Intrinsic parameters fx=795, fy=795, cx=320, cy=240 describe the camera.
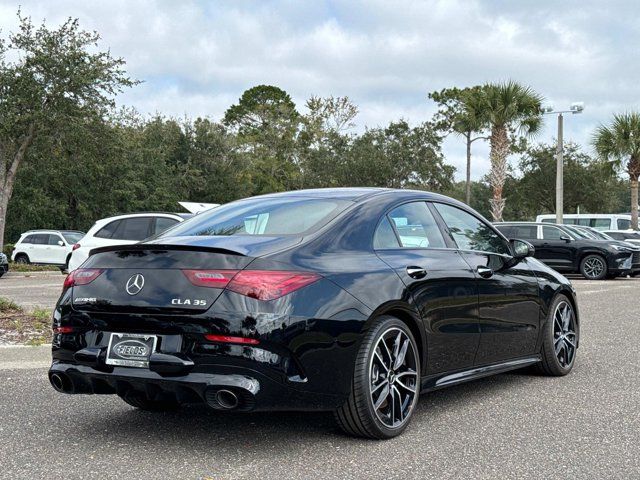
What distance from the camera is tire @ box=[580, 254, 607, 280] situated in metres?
21.1

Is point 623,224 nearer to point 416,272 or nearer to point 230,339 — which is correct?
point 416,272

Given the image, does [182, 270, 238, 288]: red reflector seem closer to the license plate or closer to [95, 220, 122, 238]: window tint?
the license plate

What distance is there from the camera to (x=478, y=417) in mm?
5141

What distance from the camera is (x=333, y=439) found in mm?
4555

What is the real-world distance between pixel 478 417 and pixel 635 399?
4.39 ft

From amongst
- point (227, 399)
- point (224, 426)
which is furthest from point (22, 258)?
point (227, 399)

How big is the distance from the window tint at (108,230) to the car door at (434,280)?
450 inches

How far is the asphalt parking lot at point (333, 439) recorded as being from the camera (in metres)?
4.00

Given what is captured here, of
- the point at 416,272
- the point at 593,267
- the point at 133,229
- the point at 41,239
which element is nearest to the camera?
the point at 416,272

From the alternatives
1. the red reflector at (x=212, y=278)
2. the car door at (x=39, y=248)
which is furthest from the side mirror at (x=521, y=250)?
the car door at (x=39, y=248)

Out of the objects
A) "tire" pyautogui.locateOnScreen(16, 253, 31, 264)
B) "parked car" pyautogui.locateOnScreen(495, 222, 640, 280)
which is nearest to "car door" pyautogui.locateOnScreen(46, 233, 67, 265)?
"tire" pyautogui.locateOnScreen(16, 253, 31, 264)

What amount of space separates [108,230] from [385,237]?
11870 millimetres

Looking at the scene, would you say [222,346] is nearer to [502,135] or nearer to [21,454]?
[21,454]

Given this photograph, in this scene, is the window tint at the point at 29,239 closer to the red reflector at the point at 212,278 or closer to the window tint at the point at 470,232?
the window tint at the point at 470,232
